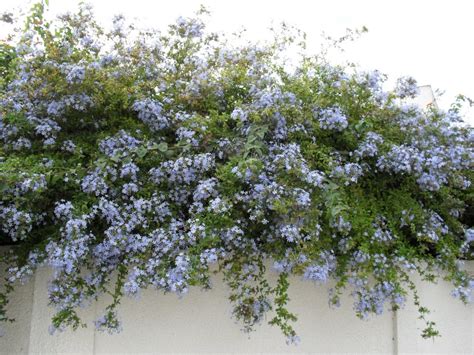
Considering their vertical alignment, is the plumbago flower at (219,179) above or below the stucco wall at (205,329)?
above

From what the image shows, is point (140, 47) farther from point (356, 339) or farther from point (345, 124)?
point (356, 339)

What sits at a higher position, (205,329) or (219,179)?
(219,179)

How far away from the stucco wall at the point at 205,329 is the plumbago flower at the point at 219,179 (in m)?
0.15

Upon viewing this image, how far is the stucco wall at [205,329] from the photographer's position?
3.44 m

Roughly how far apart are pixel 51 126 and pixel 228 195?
1.23 metres

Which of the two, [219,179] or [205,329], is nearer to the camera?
[219,179]

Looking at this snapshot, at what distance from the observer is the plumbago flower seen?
300 centimetres

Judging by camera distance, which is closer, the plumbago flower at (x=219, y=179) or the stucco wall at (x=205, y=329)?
the plumbago flower at (x=219, y=179)

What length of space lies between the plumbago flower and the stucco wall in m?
0.15

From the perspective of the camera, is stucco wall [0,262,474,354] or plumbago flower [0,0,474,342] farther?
stucco wall [0,262,474,354]

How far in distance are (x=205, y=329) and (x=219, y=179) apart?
1009 mm

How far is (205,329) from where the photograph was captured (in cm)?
346

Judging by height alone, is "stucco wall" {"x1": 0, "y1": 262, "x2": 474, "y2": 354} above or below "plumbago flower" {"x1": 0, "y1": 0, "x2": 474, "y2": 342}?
below

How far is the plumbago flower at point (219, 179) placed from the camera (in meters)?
3.00
